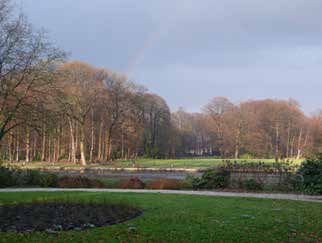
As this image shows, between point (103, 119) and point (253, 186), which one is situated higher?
point (103, 119)

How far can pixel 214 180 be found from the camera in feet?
67.1

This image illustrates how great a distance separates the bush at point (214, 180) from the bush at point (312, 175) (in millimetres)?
3937

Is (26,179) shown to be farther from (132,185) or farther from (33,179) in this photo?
(132,185)

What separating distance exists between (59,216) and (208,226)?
421 centimetres

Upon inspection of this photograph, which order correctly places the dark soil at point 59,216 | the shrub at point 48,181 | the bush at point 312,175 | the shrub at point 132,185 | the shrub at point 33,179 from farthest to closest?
the shrub at point 33,179 → the shrub at point 48,181 → the shrub at point 132,185 → the bush at point 312,175 → the dark soil at point 59,216

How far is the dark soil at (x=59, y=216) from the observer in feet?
29.9

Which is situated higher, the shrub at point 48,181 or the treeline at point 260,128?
the treeline at point 260,128

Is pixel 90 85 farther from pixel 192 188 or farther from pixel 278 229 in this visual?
pixel 278 229

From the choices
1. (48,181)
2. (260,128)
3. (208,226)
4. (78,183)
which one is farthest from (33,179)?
(260,128)

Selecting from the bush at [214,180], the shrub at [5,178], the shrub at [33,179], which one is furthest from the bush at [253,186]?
the shrub at [5,178]

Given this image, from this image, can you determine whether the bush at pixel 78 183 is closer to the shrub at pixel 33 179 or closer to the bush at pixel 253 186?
the shrub at pixel 33 179

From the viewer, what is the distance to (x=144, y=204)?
1252 cm

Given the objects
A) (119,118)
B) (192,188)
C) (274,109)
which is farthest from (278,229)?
(274,109)

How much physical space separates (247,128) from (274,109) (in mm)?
8366
